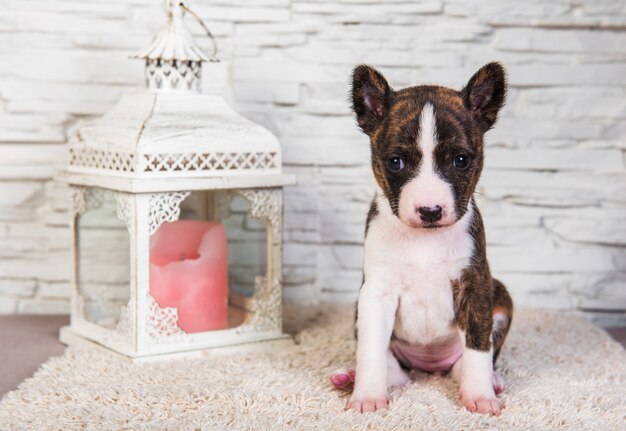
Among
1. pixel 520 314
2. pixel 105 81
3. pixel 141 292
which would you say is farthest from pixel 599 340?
pixel 105 81

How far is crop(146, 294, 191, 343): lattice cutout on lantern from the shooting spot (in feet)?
6.31

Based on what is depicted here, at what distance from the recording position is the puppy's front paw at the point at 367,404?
1.57 meters

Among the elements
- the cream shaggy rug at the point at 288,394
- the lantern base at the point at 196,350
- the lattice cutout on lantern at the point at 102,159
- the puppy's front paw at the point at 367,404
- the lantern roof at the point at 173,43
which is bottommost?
the lantern base at the point at 196,350

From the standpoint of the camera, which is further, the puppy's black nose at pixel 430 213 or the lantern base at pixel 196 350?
the lantern base at pixel 196 350

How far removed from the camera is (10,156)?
246 cm

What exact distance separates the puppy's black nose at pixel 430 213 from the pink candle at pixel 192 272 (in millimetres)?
711

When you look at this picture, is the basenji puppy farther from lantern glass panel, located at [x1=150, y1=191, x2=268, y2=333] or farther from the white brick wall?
the white brick wall

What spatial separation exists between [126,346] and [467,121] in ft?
3.29

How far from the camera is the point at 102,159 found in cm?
197

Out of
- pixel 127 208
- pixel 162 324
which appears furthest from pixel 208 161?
pixel 162 324

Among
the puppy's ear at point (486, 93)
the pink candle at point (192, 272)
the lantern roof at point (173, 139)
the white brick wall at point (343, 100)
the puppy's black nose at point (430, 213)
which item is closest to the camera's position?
the puppy's black nose at point (430, 213)

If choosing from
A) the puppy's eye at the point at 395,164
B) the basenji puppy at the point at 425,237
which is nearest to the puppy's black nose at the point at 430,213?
the basenji puppy at the point at 425,237

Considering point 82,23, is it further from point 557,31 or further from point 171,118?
point 557,31

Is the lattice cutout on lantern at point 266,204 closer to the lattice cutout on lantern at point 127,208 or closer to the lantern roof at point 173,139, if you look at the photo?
the lantern roof at point 173,139
